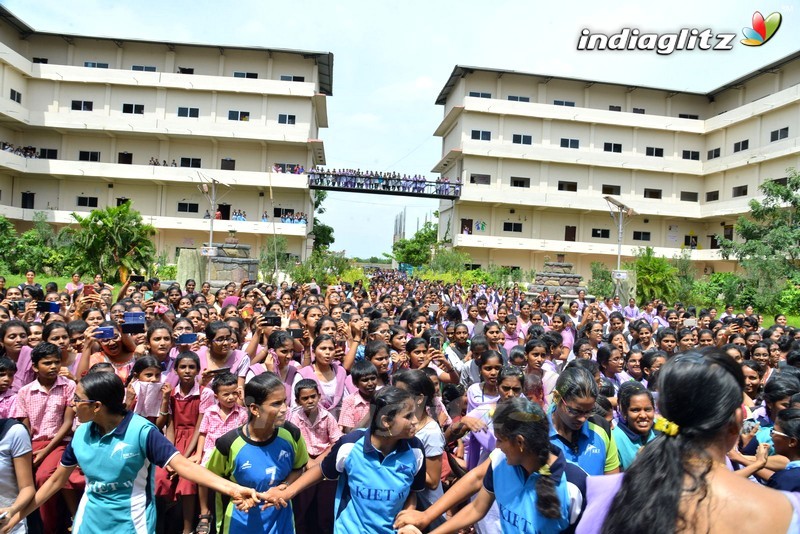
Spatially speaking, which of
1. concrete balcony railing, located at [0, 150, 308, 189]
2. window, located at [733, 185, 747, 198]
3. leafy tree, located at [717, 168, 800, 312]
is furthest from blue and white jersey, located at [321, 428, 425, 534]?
window, located at [733, 185, 747, 198]

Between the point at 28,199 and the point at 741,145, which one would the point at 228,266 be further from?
the point at 741,145

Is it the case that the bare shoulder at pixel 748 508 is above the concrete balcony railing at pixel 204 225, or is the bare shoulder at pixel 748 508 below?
below

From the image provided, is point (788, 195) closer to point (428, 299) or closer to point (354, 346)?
point (428, 299)

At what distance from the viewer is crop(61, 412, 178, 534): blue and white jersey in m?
2.76

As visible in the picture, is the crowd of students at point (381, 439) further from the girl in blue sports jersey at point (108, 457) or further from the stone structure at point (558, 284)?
the stone structure at point (558, 284)

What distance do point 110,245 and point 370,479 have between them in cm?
1818

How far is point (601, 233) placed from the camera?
3775 centimetres

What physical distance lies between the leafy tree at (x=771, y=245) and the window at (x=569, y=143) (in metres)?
10.9

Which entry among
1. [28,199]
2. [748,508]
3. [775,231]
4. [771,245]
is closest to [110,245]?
[28,199]

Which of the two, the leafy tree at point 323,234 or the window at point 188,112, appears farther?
the leafy tree at point 323,234

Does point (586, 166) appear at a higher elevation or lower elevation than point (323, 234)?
higher

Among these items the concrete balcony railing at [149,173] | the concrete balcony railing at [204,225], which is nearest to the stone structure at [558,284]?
the concrete balcony railing at [204,225]

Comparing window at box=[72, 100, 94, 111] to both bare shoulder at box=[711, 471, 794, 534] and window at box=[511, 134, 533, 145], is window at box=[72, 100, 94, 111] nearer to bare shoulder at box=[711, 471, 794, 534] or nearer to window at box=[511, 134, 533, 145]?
window at box=[511, 134, 533, 145]

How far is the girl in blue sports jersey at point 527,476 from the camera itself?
215 centimetres
